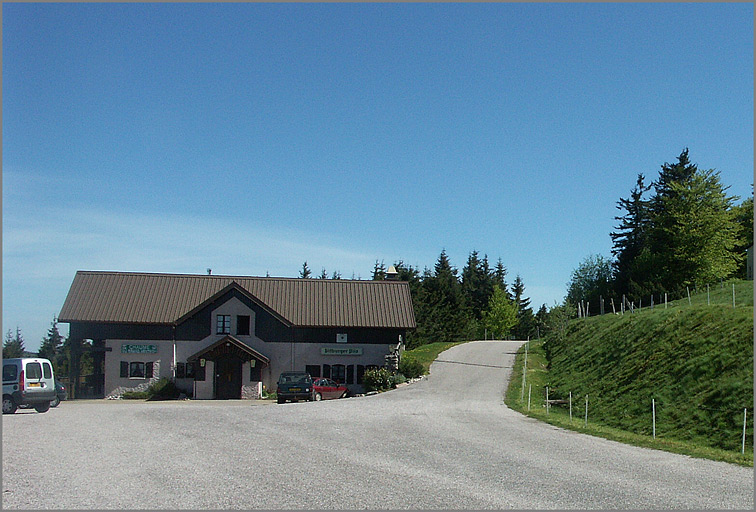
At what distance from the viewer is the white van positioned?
972 inches

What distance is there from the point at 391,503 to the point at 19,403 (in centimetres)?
1942

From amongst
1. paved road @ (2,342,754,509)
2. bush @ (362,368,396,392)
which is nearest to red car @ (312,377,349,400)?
bush @ (362,368,396,392)

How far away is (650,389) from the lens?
26.8 metres

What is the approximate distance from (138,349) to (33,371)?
1878 cm

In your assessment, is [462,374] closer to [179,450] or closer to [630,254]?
[179,450]

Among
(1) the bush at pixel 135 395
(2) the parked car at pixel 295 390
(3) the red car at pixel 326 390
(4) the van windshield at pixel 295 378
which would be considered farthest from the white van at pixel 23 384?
(1) the bush at pixel 135 395

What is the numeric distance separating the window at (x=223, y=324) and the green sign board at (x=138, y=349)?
4050mm

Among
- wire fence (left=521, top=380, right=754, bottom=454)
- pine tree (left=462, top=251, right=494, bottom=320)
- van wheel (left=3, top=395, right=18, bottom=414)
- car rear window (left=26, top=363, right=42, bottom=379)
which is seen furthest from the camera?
pine tree (left=462, top=251, right=494, bottom=320)

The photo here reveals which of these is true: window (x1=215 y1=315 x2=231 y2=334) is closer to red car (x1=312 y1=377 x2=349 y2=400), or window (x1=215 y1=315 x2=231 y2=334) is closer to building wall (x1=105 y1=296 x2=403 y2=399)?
building wall (x1=105 y1=296 x2=403 y2=399)

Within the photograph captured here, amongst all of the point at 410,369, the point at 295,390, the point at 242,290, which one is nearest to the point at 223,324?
the point at 242,290

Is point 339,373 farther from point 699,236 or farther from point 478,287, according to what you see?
point 478,287

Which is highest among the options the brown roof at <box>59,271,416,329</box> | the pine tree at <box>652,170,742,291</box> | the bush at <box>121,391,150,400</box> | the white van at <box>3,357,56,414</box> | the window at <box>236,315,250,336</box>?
the pine tree at <box>652,170,742,291</box>

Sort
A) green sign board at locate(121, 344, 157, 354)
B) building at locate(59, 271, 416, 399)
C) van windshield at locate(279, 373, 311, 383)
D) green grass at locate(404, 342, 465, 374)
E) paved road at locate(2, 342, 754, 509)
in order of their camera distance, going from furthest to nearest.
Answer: green grass at locate(404, 342, 465, 374)
green sign board at locate(121, 344, 157, 354)
building at locate(59, 271, 416, 399)
van windshield at locate(279, 373, 311, 383)
paved road at locate(2, 342, 754, 509)

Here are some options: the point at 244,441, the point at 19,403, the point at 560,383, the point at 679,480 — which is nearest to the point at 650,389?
the point at 560,383
